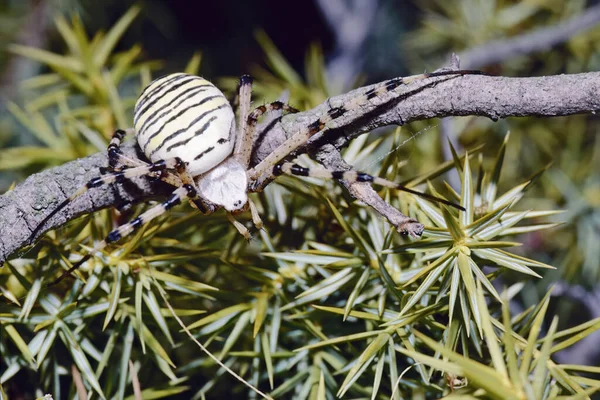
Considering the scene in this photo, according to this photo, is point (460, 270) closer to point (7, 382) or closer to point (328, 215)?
point (328, 215)

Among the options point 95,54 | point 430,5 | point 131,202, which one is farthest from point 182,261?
point 430,5

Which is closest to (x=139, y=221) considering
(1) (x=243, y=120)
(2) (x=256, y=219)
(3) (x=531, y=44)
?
(2) (x=256, y=219)

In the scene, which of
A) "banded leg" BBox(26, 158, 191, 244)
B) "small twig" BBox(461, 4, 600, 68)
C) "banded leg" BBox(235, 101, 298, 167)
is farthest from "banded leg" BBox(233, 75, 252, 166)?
"small twig" BBox(461, 4, 600, 68)

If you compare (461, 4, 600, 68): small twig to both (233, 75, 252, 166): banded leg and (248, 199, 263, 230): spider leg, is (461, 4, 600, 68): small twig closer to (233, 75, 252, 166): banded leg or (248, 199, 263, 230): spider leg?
(233, 75, 252, 166): banded leg

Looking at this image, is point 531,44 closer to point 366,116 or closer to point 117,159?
point 366,116

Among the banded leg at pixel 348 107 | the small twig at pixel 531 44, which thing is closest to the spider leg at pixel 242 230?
the banded leg at pixel 348 107

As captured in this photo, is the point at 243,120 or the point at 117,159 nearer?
the point at 117,159
